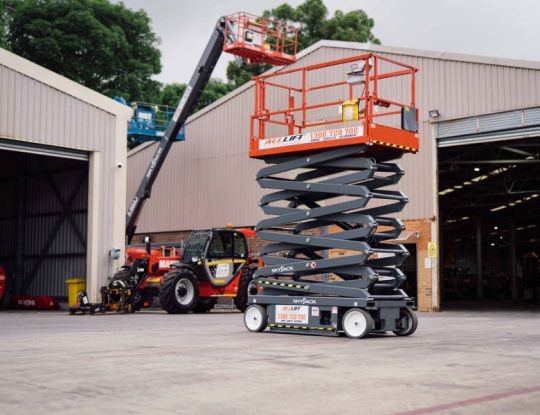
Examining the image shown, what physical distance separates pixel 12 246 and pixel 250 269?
11574mm

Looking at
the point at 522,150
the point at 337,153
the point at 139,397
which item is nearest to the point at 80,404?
the point at 139,397

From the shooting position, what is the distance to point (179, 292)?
73.0 feet

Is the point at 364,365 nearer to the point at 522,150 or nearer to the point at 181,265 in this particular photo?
the point at 181,265

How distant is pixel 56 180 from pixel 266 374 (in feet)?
70.1

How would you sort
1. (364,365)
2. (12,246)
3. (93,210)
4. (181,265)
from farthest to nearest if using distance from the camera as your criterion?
(12,246) → (93,210) → (181,265) → (364,365)

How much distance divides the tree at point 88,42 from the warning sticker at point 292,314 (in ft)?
121

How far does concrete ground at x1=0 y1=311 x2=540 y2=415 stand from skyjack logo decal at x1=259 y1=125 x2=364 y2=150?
11.9 ft

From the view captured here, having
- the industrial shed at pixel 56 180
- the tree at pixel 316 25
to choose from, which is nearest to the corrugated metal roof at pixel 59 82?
the industrial shed at pixel 56 180

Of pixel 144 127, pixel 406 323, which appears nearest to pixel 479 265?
pixel 144 127

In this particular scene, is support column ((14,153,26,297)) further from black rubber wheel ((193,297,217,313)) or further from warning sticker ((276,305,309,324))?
warning sticker ((276,305,309,324))

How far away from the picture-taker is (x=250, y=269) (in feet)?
76.7

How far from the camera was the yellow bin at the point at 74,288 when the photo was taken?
2512 cm

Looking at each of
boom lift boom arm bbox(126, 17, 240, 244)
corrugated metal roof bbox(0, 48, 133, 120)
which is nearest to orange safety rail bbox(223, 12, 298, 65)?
boom lift boom arm bbox(126, 17, 240, 244)

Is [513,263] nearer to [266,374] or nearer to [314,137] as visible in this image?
[314,137]
